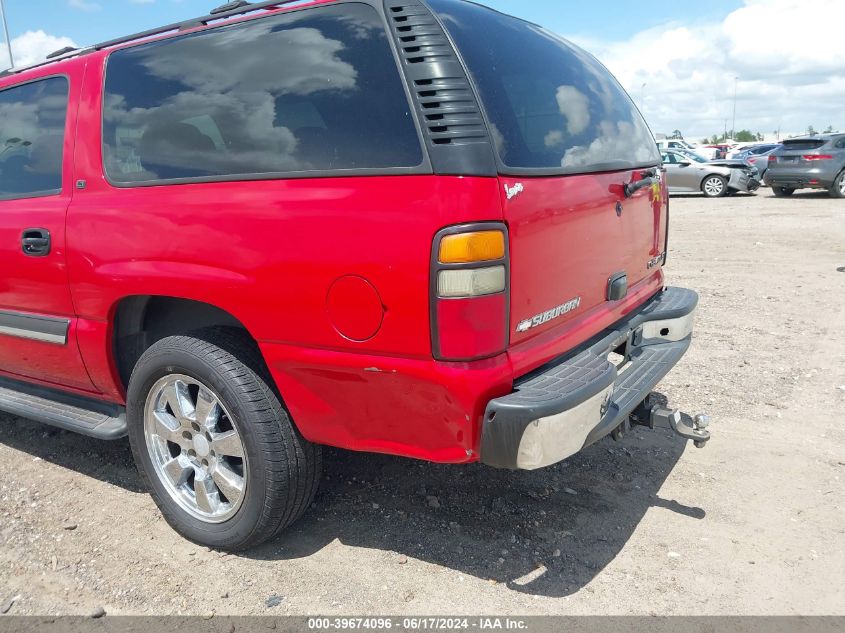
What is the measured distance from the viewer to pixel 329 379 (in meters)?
2.43

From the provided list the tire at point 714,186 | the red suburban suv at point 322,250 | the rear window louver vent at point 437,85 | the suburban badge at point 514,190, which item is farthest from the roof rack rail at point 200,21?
the tire at point 714,186

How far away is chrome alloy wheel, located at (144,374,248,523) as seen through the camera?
2797 millimetres

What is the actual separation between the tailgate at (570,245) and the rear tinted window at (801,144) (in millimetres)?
16428

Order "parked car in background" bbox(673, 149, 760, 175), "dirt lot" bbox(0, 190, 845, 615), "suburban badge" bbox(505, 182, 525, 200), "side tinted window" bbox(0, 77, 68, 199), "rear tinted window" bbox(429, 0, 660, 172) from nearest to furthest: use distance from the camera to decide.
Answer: "suburban badge" bbox(505, 182, 525, 200) < "rear tinted window" bbox(429, 0, 660, 172) < "dirt lot" bbox(0, 190, 845, 615) < "side tinted window" bbox(0, 77, 68, 199) < "parked car in background" bbox(673, 149, 760, 175)

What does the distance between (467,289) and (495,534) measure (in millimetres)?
1287

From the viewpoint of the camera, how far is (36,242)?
314cm

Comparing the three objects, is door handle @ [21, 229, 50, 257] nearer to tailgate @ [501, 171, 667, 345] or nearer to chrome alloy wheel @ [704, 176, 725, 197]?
tailgate @ [501, 171, 667, 345]

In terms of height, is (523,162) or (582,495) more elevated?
(523,162)

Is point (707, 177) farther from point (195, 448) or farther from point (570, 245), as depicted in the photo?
point (195, 448)

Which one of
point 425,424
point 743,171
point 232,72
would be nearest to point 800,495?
point 425,424

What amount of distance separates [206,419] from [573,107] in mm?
1979

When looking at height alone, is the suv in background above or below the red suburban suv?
below

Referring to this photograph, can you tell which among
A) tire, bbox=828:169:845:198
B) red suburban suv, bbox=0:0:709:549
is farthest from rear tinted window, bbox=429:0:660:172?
tire, bbox=828:169:845:198

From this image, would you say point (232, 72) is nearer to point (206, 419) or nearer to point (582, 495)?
point (206, 419)
